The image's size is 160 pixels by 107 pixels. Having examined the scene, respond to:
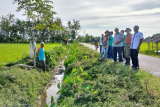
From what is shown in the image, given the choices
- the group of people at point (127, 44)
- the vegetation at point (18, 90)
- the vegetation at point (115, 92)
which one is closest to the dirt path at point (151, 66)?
the group of people at point (127, 44)

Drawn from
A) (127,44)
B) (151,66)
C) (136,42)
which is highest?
(136,42)

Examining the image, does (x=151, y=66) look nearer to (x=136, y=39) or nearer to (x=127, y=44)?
(x=127, y=44)

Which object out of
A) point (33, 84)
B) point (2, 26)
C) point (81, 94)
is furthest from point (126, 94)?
point (2, 26)

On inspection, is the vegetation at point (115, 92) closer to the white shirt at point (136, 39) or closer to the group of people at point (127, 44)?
the group of people at point (127, 44)

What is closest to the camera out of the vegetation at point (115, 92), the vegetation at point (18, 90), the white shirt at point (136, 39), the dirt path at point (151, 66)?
the vegetation at point (115, 92)

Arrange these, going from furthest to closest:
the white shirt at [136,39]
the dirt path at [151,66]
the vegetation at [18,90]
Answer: the dirt path at [151,66] → the white shirt at [136,39] → the vegetation at [18,90]

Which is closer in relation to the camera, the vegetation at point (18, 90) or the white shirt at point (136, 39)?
the vegetation at point (18, 90)

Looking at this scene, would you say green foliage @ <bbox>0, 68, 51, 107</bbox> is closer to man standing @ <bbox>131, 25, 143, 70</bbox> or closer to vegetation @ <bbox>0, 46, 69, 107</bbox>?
vegetation @ <bbox>0, 46, 69, 107</bbox>

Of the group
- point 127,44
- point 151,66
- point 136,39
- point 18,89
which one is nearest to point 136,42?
point 136,39

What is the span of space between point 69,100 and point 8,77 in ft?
7.89

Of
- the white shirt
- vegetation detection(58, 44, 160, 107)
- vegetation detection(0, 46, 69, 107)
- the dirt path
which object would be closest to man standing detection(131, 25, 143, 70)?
the white shirt

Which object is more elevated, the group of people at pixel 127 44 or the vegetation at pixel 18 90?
the group of people at pixel 127 44

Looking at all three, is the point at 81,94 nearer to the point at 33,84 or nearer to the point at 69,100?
the point at 69,100

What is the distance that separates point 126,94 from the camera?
12.9 ft
